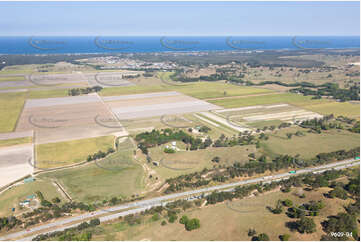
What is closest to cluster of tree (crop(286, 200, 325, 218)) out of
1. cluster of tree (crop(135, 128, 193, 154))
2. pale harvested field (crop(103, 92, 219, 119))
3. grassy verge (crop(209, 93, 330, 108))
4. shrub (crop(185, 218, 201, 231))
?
shrub (crop(185, 218, 201, 231))

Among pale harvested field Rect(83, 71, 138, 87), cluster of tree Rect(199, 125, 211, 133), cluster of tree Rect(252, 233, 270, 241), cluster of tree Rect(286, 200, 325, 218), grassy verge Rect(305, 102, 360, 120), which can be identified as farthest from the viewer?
pale harvested field Rect(83, 71, 138, 87)

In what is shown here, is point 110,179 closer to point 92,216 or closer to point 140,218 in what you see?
point 92,216

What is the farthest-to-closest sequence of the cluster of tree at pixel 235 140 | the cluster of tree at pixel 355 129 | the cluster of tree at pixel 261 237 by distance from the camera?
the cluster of tree at pixel 355 129, the cluster of tree at pixel 235 140, the cluster of tree at pixel 261 237

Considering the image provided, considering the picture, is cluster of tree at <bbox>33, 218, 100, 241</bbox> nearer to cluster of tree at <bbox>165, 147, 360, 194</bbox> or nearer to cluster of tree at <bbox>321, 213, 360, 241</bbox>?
cluster of tree at <bbox>165, 147, 360, 194</bbox>

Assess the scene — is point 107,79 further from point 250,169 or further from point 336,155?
point 336,155

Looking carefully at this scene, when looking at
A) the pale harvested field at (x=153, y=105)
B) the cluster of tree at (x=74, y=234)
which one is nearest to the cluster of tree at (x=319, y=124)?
the pale harvested field at (x=153, y=105)

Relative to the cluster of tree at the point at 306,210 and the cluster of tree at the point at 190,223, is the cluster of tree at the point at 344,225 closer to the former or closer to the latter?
the cluster of tree at the point at 306,210
